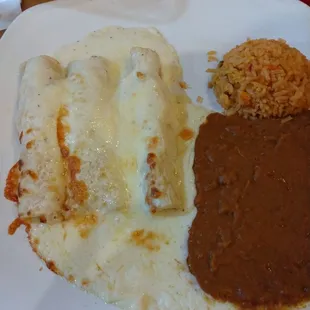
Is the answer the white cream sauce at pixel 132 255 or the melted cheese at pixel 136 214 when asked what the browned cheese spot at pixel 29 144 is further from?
the white cream sauce at pixel 132 255

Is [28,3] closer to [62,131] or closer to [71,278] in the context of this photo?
[62,131]

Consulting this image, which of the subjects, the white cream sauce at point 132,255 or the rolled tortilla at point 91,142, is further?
the rolled tortilla at point 91,142

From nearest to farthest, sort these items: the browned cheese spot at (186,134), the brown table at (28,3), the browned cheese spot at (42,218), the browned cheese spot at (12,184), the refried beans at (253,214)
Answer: the refried beans at (253,214) < the browned cheese spot at (42,218) < the browned cheese spot at (12,184) < the browned cheese spot at (186,134) < the brown table at (28,3)

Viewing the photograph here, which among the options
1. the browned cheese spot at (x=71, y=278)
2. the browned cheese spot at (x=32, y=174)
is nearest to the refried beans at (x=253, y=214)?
the browned cheese spot at (x=71, y=278)

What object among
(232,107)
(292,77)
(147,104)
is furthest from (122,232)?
(292,77)

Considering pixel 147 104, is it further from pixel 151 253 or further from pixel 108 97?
pixel 151 253

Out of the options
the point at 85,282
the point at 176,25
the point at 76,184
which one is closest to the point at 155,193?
the point at 76,184
